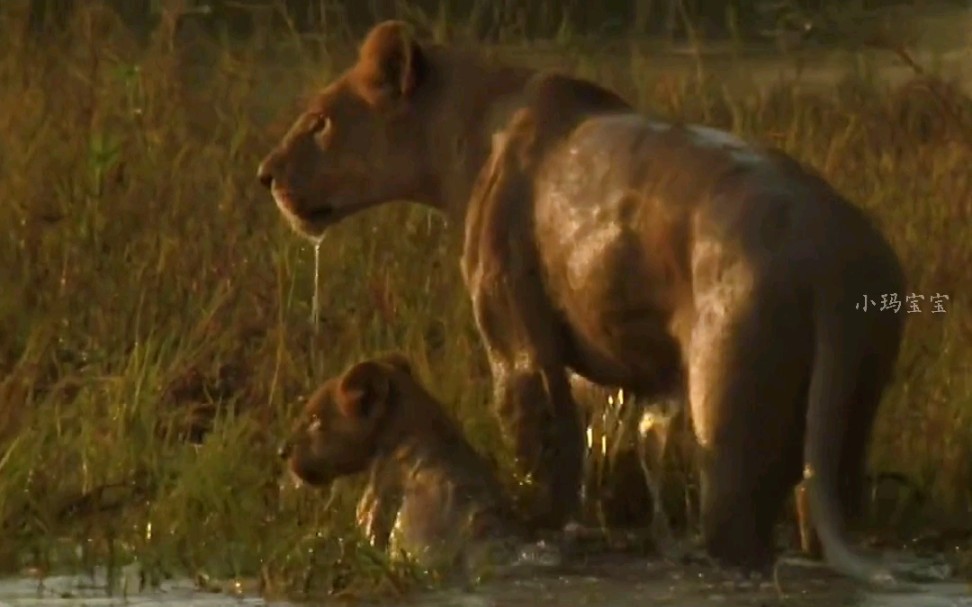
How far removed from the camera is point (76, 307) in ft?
29.6

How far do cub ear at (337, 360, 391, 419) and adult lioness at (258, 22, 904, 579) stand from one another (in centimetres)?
28

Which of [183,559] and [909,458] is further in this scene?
[909,458]

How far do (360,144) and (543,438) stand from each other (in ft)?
3.06

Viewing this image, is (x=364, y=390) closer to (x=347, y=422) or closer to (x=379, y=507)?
(x=347, y=422)

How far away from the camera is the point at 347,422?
7383 millimetres

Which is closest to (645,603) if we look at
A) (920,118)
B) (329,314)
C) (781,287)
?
(781,287)

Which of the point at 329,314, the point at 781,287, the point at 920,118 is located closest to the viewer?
the point at 781,287

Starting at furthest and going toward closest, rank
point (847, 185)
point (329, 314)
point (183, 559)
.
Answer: point (847, 185) < point (329, 314) < point (183, 559)

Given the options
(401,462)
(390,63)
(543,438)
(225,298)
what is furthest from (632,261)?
(225,298)

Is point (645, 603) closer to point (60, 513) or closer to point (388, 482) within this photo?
point (388, 482)

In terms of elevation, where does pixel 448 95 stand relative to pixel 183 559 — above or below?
above

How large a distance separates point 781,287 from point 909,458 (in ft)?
4.77

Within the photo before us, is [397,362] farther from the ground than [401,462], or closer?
farther from the ground

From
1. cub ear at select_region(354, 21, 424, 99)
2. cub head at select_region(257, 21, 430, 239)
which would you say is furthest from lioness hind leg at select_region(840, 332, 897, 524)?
cub ear at select_region(354, 21, 424, 99)
